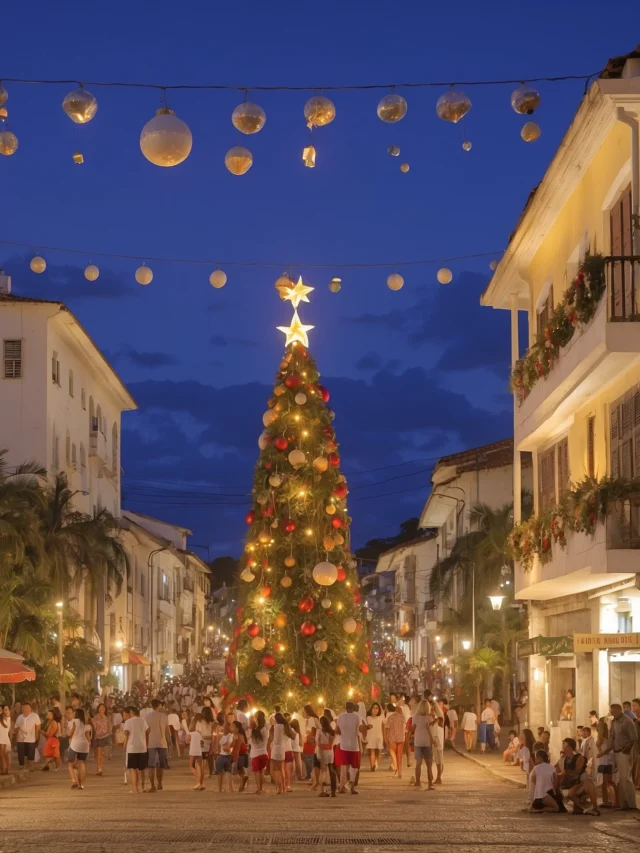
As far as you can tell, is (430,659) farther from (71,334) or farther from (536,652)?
(536,652)

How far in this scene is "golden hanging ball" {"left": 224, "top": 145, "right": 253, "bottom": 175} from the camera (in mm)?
16312

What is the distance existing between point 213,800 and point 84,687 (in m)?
30.1

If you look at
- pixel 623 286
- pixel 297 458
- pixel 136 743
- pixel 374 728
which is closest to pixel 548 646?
pixel 374 728

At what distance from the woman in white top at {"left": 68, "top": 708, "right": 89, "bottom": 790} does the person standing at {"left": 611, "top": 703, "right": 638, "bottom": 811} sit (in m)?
10.5

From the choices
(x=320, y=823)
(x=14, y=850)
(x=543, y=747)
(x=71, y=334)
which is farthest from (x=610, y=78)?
(x=71, y=334)

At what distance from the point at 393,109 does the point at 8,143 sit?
4413mm

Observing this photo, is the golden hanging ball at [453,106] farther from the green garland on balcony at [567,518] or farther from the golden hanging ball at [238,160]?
the green garland on balcony at [567,518]

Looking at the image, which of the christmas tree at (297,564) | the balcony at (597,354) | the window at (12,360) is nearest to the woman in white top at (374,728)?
the christmas tree at (297,564)

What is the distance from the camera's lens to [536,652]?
999 inches

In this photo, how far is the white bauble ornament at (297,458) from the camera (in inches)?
1144

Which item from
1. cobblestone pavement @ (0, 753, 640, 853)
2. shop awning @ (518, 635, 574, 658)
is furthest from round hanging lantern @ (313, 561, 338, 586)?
cobblestone pavement @ (0, 753, 640, 853)

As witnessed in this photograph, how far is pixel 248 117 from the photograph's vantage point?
15141mm

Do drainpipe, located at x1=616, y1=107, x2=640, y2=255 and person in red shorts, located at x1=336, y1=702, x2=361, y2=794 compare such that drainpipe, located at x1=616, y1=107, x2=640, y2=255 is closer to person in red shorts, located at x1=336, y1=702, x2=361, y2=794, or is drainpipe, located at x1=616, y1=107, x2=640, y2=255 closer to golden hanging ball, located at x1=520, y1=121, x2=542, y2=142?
golden hanging ball, located at x1=520, y1=121, x2=542, y2=142

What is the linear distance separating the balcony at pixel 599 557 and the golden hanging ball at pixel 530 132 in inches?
245
